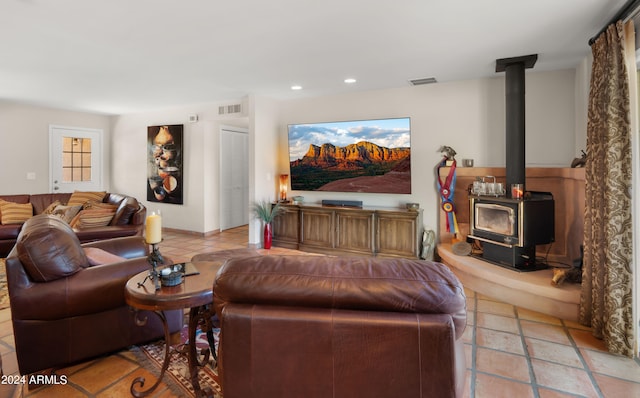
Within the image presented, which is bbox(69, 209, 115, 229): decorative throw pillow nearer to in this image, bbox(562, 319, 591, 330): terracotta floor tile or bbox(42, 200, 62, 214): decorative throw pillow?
bbox(42, 200, 62, 214): decorative throw pillow

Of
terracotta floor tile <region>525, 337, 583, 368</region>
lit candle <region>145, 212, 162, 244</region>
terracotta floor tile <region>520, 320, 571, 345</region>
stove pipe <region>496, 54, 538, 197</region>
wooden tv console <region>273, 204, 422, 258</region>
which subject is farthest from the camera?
wooden tv console <region>273, 204, 422, 258</region>

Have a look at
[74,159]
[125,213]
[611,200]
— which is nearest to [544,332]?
[611,200]

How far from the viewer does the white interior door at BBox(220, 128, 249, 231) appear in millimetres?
6688

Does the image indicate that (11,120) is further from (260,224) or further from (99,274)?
(99,274)

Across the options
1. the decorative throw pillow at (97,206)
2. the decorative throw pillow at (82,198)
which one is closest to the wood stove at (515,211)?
the decorative throw pillow at (97,206)

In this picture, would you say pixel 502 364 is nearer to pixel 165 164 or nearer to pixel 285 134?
pixel 285 134

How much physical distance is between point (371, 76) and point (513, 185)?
214cm

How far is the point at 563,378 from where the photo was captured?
2.01m

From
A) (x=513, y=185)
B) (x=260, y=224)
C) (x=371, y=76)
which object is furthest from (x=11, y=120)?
(x=513, y=185)

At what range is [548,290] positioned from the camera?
114 inches

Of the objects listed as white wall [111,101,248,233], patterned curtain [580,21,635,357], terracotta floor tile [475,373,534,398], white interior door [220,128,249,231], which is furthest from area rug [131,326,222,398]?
white interior door [220,128,249,231]

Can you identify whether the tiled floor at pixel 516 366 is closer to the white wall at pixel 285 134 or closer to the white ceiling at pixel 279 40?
the white wall at pixel 285 134

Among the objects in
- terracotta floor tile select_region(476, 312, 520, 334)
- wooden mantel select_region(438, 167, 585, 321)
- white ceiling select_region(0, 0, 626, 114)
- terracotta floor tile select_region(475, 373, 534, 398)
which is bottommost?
terracotta floor tile select_region(475, 373, 534, 398)

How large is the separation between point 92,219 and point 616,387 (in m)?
5.55
